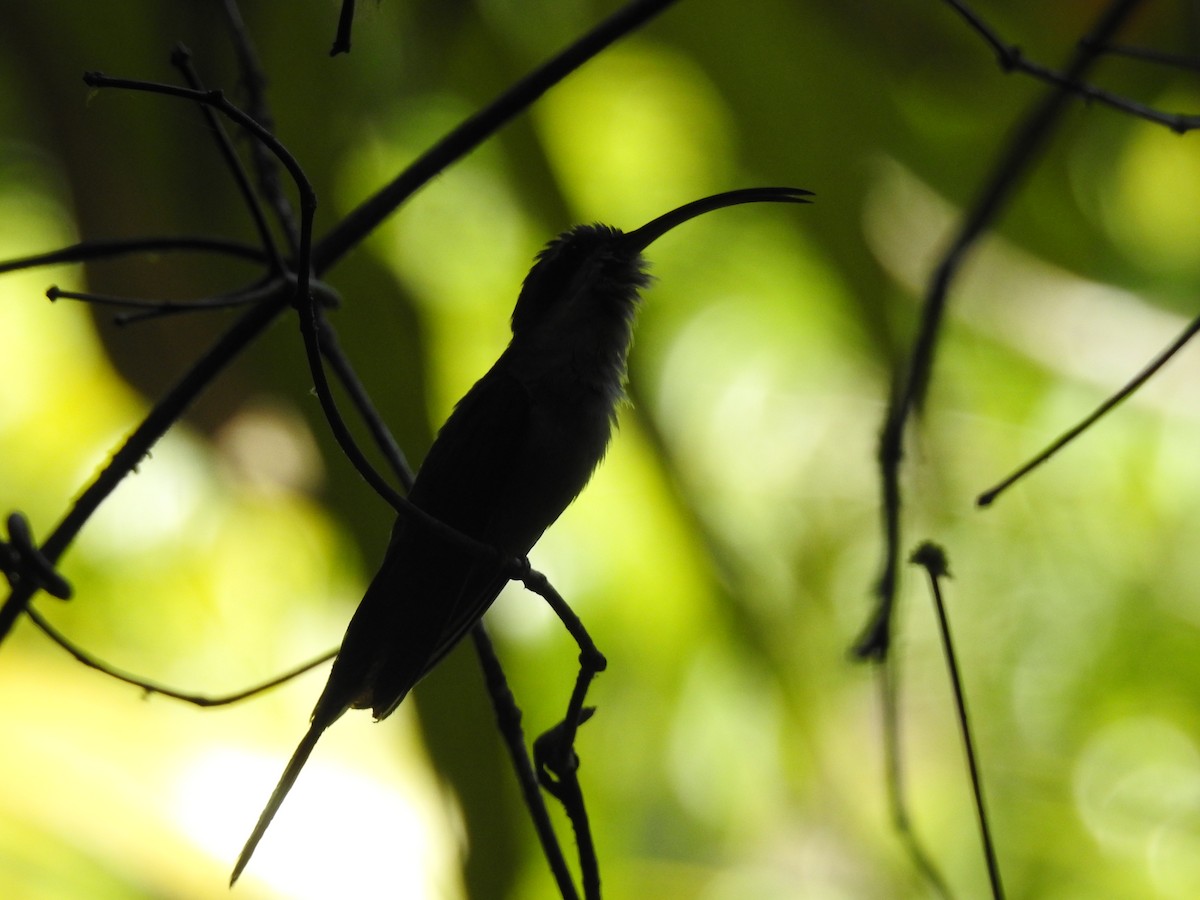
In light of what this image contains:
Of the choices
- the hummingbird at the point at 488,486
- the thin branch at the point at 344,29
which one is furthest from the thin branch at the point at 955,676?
the thin branch at the point at 344,29

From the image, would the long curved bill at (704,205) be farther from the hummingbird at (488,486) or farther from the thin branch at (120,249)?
the thin branch at (120,249)

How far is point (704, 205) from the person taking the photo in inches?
56.9

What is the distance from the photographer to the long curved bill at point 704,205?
4.69 ft

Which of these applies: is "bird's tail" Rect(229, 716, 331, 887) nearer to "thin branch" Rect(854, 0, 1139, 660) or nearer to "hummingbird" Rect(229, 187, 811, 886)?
"hummingbird" Rect(229, 187, 811, 886)

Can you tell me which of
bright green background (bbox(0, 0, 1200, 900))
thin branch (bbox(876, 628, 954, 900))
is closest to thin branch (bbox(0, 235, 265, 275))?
thin branch (bbox(876, 628, 954, 900))

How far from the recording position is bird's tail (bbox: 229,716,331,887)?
3.69ft

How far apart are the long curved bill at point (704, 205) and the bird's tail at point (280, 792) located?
2.75 ft

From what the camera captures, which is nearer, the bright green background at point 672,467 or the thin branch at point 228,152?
the thin branch at point 228,152

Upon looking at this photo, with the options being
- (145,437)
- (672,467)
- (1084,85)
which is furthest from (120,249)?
(672,467)

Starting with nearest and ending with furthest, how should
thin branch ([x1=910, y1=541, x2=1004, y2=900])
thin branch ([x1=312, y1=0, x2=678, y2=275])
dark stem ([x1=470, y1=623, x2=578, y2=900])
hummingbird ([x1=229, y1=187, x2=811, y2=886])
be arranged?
thin branch ([x1=910, y1=541, x2=1004, y2=900])
dark stem ([x1=470, y1=623, x2=578, y2=900])
thin branch ([x1=312, y1=0, x2=678, y2=275])
hummingbird ([x1=229, y1=187, x2=811, y2=886])

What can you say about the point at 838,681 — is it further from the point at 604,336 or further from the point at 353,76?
the point at 353,76

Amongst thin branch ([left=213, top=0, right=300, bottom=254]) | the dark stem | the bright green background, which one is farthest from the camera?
the bright green background

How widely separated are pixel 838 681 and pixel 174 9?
8.48 feet

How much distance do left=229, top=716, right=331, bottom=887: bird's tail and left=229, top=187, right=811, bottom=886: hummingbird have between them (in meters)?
0.08
